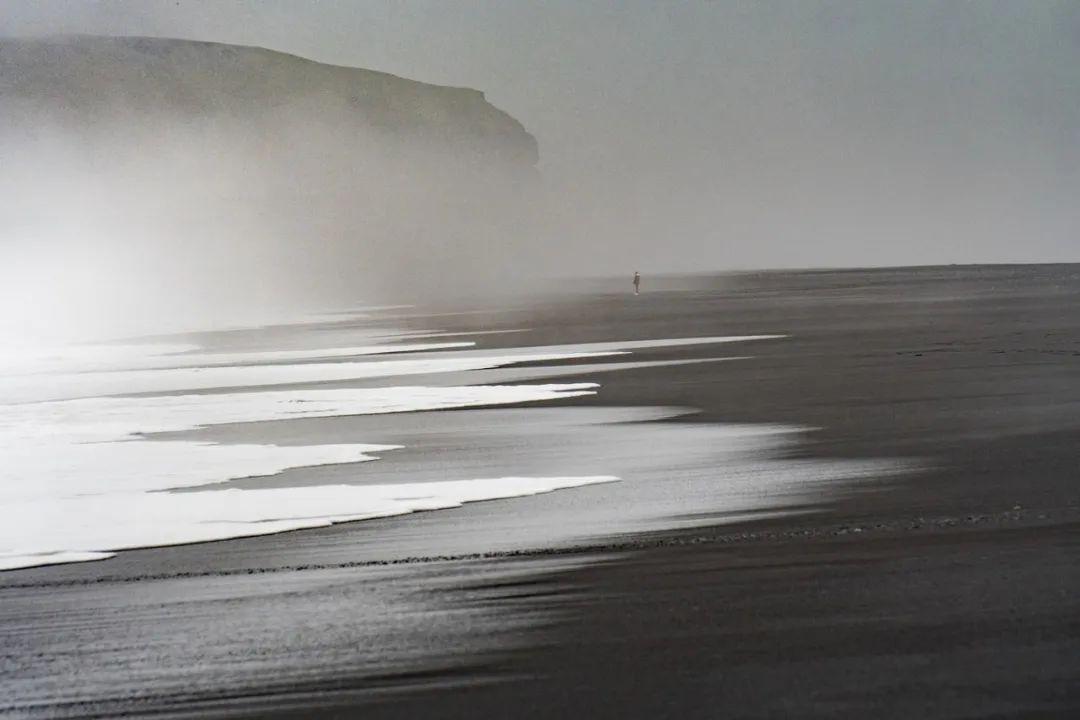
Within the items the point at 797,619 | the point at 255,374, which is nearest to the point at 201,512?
the point at 797,619

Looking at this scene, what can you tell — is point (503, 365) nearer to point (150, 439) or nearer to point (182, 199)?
point (150, 439)

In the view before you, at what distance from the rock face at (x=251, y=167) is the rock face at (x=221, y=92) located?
0.18 metres

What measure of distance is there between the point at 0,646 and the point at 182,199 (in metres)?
157

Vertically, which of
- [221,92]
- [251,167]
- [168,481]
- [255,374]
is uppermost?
[221,92]

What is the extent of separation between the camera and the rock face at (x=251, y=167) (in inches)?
5605

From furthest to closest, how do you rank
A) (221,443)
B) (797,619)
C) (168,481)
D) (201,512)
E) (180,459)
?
(221,443), (180,459), (168,481), (201,512), (797,619)

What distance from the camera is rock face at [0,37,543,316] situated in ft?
467

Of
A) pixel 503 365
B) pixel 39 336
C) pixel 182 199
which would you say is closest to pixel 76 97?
pixel 182 199

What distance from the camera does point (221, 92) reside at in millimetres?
184875

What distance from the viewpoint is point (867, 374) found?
75.1 ft

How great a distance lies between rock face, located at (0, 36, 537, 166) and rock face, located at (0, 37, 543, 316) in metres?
0.18

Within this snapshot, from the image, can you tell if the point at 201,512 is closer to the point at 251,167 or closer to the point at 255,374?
the point at 255,374

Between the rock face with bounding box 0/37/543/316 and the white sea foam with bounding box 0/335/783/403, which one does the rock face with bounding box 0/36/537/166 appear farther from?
the white sea foam with bounding box 0/335/783/403

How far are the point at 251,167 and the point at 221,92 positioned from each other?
18.5 meters
